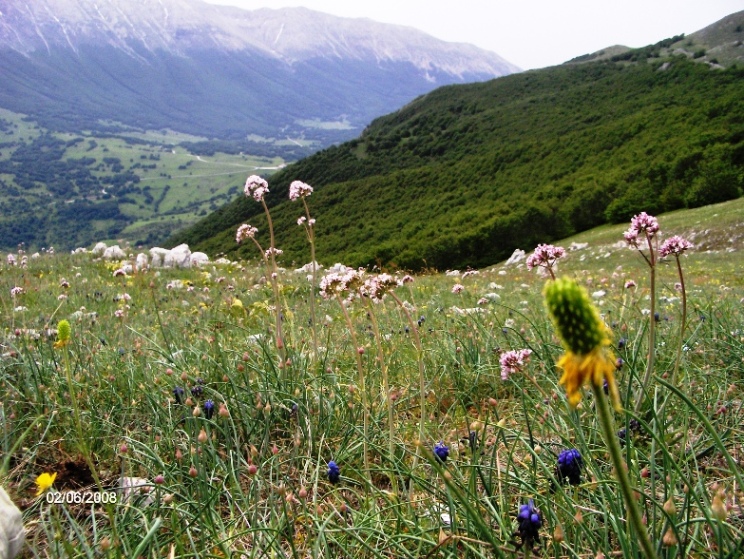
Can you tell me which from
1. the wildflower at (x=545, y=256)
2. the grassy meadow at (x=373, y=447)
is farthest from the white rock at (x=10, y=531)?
the wildflower at (x=545, y=256)

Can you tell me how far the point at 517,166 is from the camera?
72438 mm

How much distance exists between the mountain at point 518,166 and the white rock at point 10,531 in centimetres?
534

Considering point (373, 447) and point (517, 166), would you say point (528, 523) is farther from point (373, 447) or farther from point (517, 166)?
point (517, 166)

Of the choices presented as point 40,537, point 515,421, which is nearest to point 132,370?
point 40,537

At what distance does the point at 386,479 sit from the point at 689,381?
5.76 ft

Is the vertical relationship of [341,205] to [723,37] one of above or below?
below

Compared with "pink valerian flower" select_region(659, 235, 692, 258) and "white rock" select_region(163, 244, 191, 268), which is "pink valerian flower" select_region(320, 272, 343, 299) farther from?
"white rock" select_region(163, 244, 191, 268)

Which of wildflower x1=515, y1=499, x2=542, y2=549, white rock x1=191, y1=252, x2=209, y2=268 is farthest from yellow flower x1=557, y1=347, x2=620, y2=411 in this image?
white rock x1=191, y1=252, x2=209, y2=268

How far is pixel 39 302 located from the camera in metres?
7.88

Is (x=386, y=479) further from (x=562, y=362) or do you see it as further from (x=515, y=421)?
(x=562, y=362)

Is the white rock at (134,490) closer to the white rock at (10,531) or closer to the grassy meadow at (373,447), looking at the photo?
the grassy meadow at (373,447)

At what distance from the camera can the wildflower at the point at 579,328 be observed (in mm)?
842

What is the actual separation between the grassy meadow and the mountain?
3782mm

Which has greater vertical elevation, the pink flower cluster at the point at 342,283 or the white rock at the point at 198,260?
the pink flower cluster at the point at 342,283
